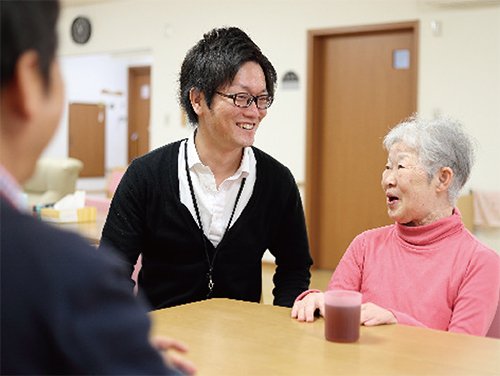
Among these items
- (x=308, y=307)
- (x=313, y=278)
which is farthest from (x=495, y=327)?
(x=313, y=278)

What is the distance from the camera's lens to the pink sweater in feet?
5.54

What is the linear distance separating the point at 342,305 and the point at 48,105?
37.3 inches

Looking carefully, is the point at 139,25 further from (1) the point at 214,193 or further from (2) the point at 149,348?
(2) the point at 149,348

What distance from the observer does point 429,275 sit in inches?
70.7

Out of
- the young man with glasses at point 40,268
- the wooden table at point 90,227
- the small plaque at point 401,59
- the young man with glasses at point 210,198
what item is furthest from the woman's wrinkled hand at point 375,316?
the small plaque at point 401,59

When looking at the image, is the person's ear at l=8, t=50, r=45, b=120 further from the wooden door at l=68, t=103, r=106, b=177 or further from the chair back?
the wooden door at l=68, t=103, r=106, b=177

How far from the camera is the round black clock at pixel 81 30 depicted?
311 inches

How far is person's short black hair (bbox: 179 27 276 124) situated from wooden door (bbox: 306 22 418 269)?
3.81m

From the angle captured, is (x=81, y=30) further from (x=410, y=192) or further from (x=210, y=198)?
(x=410, y=192)

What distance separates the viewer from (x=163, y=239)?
212 cm

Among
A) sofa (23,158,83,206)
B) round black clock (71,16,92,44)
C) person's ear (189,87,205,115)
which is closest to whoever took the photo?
person's ear (189,87,205,115)

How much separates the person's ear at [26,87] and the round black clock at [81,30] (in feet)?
25.2

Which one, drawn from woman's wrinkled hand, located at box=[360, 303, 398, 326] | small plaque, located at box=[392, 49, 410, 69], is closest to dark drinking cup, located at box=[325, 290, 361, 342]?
woman's wrinkled hand, located at box=[360, 303, 398, 326]

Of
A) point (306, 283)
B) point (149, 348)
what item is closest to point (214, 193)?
point (306, 283)
